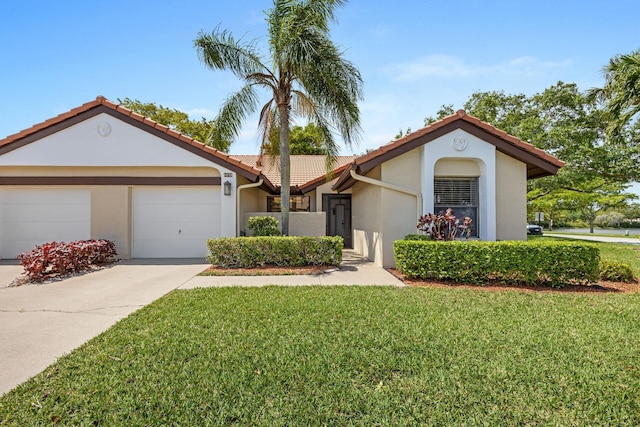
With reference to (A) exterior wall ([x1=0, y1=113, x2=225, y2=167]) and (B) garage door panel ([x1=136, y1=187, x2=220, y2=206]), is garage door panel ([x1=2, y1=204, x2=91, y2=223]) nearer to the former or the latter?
(A) exterior wall ([x1=0, y1=113, x2=225, y2=167])

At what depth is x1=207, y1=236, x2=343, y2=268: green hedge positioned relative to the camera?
31.7ft

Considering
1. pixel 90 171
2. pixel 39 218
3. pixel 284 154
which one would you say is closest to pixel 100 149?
pixel 90 171

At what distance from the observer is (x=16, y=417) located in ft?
9.06

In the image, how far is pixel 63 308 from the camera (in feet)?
19.5

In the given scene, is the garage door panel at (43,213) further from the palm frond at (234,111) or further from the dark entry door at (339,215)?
the dark entry door at (339,215)

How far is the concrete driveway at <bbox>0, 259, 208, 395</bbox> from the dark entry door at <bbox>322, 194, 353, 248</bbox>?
772 centimetres

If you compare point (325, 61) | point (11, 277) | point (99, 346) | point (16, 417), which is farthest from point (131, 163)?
point (16, 417)

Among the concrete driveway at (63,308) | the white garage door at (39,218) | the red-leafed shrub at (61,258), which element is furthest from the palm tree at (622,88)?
the white garage door at (39,218)

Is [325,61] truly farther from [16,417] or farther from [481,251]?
[16,417]

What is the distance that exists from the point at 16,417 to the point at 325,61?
9877 millimetres

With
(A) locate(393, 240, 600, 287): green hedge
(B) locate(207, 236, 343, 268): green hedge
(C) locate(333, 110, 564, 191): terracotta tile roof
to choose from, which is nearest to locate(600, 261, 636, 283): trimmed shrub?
(A) locate(393, 240, 600, 287): green hedge

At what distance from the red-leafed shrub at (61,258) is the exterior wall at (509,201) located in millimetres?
12989

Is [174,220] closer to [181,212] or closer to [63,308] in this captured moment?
[181,212]

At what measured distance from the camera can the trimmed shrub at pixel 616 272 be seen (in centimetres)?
826
